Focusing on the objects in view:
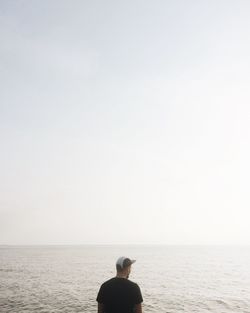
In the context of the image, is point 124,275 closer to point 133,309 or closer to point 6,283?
point 133,309

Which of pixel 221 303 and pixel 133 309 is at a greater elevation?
pixel 133 309

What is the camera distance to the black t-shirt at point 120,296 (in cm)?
546

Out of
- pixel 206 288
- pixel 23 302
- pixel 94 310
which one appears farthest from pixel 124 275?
pixel 206 288


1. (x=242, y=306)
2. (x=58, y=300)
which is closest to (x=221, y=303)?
(x=242, y=306)

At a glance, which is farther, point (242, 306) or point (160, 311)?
point (242, 306)

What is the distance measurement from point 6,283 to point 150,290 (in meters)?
17.5

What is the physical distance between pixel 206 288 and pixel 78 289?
15.5 meters

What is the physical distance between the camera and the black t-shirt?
5465mm

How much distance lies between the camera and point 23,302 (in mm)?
27469

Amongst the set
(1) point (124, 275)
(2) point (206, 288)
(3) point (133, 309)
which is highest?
(1) point (124, 275)

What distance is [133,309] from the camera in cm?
547

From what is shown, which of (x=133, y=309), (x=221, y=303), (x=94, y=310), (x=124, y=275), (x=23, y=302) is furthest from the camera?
(x=221, y=303)

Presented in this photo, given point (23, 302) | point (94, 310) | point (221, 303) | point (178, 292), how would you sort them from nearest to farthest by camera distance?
point (94, 310)
point (23, 302)
point (221, 303)
point (178, 292)

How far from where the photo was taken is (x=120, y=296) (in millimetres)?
5500
